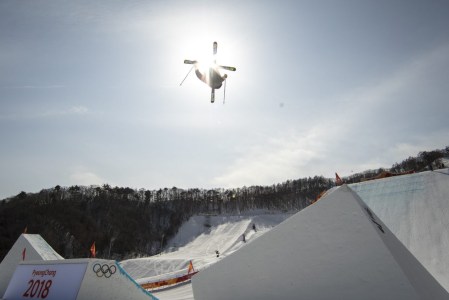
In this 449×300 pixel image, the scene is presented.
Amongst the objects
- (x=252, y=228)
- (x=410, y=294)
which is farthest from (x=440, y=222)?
(x=252, y=228)

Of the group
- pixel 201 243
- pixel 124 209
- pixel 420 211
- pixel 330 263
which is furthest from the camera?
pixel 124 209

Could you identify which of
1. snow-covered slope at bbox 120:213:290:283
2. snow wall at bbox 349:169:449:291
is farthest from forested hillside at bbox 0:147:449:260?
snow wall at bbox 349:169:449:291

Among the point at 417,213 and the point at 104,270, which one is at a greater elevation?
the point at 417,213

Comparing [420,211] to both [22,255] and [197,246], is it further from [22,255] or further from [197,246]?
[197,246]

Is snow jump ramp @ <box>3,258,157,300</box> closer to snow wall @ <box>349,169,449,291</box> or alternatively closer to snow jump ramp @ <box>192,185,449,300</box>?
snow jump ramp @ <box>192,185,449,300</box>

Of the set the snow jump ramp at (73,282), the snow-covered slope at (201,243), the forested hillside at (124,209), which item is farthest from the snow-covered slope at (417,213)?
the forested hillside at (124,209)

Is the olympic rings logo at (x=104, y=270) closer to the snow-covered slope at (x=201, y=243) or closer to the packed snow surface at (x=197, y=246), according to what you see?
the packed snow surface at (x=197, y=246)

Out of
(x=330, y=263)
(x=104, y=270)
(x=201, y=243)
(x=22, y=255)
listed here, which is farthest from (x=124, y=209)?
(x=330, y=263)

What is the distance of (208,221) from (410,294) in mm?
74065

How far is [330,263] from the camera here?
22.7 feet

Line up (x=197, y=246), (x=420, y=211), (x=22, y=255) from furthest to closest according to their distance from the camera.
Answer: (x=197, y=246) < (x=22, y=255) < (x=420, y=211)

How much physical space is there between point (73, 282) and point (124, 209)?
273 ft

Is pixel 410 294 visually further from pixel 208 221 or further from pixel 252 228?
pixel 208 221

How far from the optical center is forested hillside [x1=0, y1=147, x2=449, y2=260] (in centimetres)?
6059
